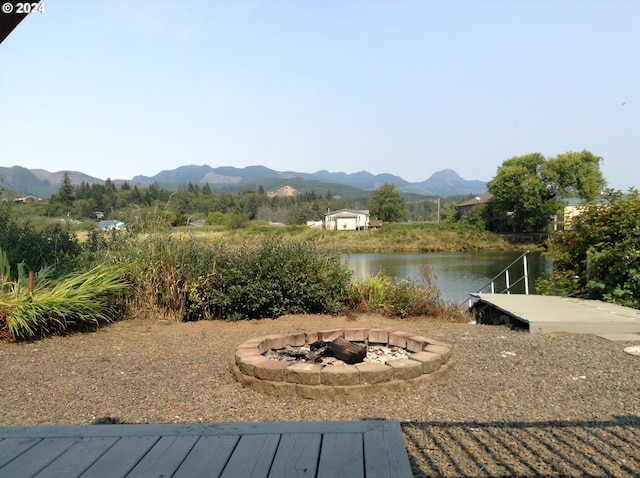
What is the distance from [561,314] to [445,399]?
3.47m

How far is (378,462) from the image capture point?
5.27 ft

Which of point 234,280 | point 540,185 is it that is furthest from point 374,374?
point 540,185

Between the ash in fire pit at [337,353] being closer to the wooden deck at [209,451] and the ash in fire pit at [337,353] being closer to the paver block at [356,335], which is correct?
the paver block at [356,335]

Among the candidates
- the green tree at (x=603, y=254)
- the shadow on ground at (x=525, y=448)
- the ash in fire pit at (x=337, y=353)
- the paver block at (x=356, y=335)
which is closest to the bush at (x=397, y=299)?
the green tree at (x=603, y=254)

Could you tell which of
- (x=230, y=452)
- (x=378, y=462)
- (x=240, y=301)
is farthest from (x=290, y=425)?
(x=240, y=301)

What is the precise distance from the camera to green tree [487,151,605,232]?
4484 cm

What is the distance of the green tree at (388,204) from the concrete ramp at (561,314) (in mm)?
57791

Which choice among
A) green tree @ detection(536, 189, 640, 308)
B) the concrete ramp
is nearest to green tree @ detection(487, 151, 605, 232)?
green tree @ detection(536, 189, 640, 308)

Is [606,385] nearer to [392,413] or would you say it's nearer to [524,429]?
[524,429]

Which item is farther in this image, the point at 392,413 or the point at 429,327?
the point at 429,327

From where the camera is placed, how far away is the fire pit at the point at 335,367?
138 inches

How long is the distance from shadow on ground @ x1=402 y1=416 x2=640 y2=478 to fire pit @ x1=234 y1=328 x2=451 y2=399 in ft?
2.04

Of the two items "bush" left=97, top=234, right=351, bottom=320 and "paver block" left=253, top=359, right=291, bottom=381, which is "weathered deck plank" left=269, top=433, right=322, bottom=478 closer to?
"paver block" left=253, top=359, right=291, bottom=381

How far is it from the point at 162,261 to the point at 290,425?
5.47 meters
